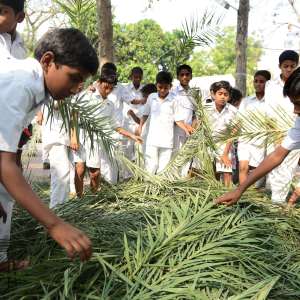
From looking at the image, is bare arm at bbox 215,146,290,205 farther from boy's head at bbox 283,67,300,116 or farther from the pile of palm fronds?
boy's head at bbox 283,67,300,116

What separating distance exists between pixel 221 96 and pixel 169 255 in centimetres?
335

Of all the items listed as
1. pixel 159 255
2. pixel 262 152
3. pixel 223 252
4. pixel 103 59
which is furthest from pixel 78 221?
pixel 103 59

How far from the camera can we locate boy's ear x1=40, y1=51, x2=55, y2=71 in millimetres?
1812

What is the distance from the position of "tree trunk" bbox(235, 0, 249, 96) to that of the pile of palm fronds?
18.0 feet

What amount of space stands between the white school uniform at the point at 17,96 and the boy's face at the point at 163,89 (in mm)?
3906

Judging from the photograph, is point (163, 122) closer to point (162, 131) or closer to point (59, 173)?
point (162, 131)

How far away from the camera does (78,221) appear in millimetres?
2809

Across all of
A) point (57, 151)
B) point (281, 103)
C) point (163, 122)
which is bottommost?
point (57, 151)

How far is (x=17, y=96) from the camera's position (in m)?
1.67

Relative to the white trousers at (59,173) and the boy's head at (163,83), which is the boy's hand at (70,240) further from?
the boy's head at (163,83)

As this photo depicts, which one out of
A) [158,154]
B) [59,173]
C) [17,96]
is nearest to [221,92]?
[158,154]

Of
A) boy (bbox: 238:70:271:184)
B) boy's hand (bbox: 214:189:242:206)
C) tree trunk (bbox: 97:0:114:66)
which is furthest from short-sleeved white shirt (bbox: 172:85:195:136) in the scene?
boy's hand (bbox: 214:189:242:206)

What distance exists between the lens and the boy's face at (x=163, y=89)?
5.72 metres

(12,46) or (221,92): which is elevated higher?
(12,46)
